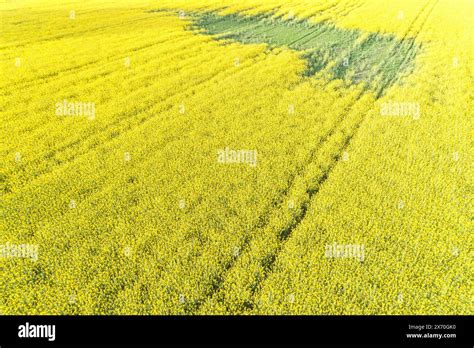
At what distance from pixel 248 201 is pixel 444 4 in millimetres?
46939

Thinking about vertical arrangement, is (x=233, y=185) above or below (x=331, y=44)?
below

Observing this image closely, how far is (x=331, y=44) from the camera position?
28.3 metres

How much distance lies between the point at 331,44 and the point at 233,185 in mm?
22115

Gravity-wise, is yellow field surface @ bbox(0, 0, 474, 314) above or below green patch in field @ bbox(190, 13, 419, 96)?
below

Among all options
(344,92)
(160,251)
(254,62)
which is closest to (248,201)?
(160,251)

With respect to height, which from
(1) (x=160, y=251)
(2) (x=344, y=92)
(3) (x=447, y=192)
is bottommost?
(1) (x=160, y=251)

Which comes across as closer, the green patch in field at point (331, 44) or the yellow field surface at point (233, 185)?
the yellow field surface at point (233, 185)

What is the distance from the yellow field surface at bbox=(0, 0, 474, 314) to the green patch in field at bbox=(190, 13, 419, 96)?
0.39 meters

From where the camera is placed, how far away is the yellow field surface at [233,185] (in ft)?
25.4

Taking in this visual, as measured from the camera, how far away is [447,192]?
35.4 ft

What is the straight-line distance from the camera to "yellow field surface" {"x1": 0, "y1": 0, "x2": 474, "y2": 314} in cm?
773

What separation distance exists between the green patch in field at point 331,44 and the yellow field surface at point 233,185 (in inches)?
15.2
